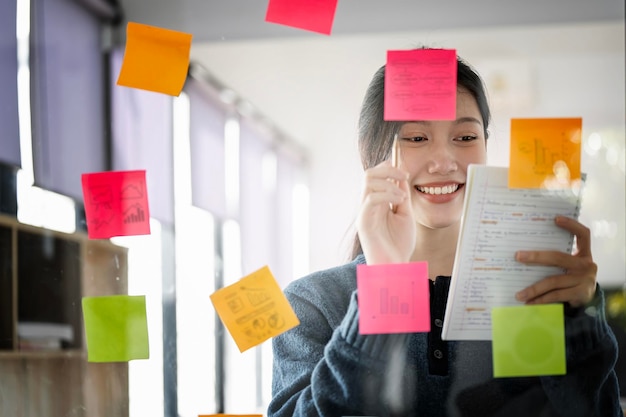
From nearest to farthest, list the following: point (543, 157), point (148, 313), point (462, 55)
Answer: point (543, 157) < point (462, 55) < point (148, 313)

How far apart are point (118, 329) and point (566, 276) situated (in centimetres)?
69

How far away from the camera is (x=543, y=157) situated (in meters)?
0.93

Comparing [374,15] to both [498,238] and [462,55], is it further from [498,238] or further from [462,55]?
[498,238]

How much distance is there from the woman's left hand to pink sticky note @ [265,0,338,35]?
463 millimetres

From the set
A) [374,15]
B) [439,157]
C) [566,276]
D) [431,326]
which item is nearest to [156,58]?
[374,15]

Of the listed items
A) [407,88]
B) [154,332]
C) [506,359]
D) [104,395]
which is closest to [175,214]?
[154,332]

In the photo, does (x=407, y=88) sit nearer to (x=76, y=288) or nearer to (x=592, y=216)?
(x=592, y=216)

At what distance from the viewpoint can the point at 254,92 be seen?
115 cm

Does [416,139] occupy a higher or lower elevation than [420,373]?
higher

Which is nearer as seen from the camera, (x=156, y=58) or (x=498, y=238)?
(x=498, y=238)

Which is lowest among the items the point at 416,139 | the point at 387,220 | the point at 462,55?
the point at 387,220

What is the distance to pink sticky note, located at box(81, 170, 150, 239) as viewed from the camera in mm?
1116

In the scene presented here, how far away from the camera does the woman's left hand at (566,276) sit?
94 cm

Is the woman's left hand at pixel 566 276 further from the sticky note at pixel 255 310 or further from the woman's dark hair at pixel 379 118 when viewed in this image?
the sticky note at pixel 255 310
